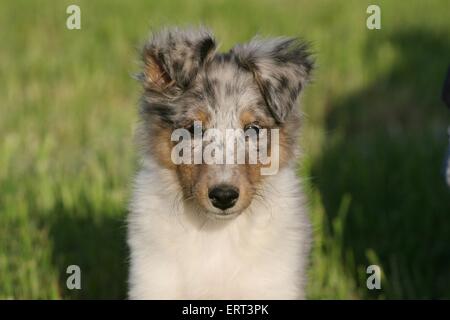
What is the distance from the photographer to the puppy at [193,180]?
16.8 feet

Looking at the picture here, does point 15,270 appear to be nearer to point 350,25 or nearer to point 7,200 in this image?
point 7,200

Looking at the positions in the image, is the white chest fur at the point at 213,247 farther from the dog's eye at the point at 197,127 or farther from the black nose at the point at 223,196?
the black nose at the point at 223,196

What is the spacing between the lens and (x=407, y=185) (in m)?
8.12

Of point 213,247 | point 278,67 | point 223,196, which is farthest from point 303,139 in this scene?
point 223,196

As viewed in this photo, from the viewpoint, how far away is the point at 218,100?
500 cm

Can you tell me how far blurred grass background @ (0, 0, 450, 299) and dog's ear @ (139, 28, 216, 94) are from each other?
0.30 meters

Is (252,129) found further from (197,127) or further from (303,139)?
(303,139)

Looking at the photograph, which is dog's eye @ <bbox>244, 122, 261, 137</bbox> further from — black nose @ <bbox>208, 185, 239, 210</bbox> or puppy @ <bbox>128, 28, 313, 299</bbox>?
black nose @ <bbox>208, 185, 239, 210</bbox>

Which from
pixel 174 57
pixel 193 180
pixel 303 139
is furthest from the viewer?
pixel 303 139

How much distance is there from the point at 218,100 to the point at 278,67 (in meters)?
0.48

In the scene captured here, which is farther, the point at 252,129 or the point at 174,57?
the point at 174,57

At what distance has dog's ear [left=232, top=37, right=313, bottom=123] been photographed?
5.14 m
